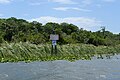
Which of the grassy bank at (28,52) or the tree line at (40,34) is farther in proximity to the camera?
the tree line at (40,34)

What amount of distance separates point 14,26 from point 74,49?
4010 cm

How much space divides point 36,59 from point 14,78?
19.6 metres

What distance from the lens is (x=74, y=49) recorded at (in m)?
62.5

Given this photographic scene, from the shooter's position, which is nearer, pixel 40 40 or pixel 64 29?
pixel 40 40

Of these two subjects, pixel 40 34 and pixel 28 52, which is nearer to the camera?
pixel 28 52

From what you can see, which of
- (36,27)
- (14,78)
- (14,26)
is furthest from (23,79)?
(36,27)

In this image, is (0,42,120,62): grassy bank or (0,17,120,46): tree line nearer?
(0,42,120,62): grassy bank

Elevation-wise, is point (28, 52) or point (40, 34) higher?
point (40, 34)

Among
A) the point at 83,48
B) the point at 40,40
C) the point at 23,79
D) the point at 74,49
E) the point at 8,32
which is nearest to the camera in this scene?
the point at 23,79

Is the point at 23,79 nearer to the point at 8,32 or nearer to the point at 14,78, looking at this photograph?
the point at 14,78

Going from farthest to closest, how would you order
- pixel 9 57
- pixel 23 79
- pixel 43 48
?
pixel 43 48 → pixel 9 57 → pixel 23 79

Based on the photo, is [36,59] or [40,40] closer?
[36,59]

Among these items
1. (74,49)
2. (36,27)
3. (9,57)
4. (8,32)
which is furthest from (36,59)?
(36,27)

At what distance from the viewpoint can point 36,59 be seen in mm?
45750
